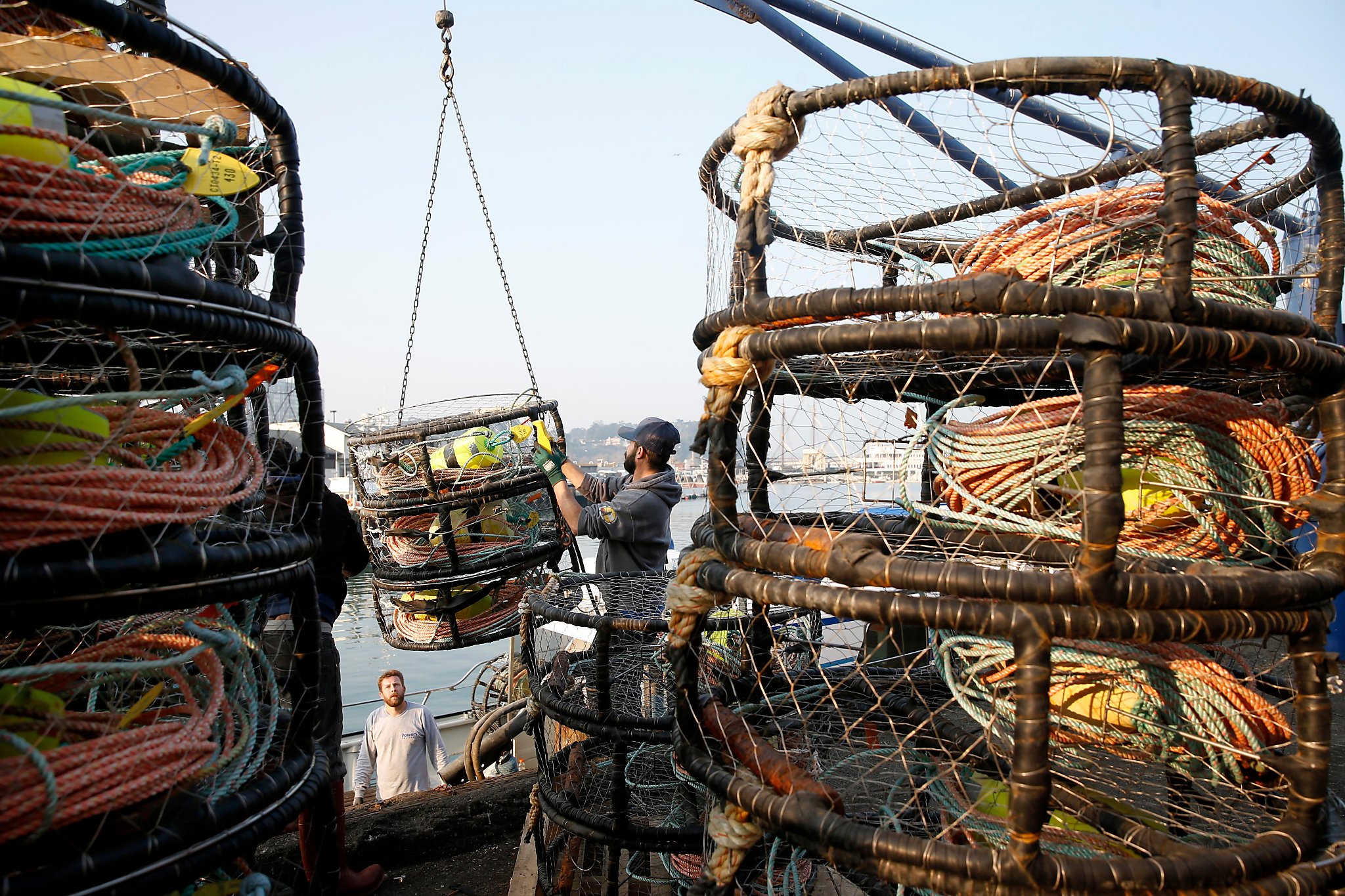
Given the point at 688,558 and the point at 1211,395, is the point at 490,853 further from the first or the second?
the point at 1211,395

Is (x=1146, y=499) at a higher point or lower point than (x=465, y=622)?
higher

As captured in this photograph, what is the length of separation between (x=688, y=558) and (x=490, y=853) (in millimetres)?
2462

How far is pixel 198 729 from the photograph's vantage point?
5.81 feet

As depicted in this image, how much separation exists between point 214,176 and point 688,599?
148 centimetres

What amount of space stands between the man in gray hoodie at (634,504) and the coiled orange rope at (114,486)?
233cm

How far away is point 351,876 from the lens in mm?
3307

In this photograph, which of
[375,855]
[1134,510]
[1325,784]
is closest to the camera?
[1325,784]

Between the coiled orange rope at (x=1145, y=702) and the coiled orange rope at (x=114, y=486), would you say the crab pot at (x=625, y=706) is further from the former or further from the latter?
the coiled orange rope at (x=114, y=486)

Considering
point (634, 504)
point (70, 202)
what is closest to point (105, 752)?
point (70, 202)

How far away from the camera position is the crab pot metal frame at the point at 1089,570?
144 cm

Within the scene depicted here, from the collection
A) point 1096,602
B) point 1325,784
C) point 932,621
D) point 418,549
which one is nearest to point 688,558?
point 932,621

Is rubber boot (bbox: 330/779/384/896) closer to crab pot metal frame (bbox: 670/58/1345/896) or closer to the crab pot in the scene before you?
the crab pot

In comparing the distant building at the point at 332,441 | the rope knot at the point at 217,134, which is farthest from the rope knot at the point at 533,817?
the rope knot at the point at 217,134

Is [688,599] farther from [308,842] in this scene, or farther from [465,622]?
[465,622]
